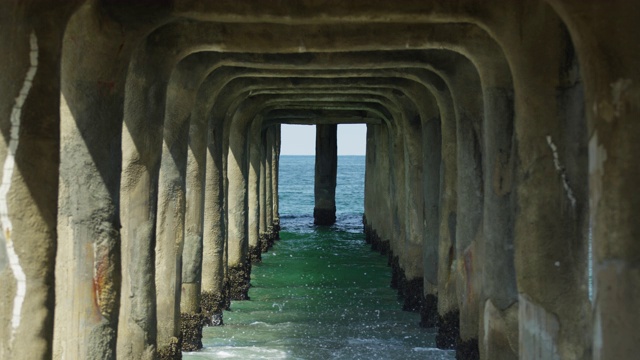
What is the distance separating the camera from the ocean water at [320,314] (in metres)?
11.4

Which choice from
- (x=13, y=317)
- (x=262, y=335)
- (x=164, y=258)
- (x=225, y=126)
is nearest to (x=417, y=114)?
(x=225, y=126)

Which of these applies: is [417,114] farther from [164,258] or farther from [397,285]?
[164,258]

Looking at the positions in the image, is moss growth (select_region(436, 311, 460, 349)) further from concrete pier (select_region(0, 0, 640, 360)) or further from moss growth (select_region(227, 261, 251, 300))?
moss growth (select_region(227, 261, 251, 300))

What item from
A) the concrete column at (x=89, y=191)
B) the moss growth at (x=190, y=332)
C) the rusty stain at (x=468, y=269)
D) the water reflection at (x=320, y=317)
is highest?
the concrete column at (x=89, y=191)

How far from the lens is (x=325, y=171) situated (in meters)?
28.3

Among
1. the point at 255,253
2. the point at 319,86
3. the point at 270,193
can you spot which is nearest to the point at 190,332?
the point at 319,86

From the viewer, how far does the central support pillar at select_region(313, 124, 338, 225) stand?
91.9 feet

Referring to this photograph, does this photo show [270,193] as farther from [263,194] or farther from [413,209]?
[413,209]

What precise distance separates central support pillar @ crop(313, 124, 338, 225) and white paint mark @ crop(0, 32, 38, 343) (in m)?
22.4

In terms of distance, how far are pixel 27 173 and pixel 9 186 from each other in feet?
0.39

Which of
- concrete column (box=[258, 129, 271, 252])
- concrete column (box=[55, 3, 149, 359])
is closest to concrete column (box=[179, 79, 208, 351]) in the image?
concrete column (box=[55, 3, 149, 359])

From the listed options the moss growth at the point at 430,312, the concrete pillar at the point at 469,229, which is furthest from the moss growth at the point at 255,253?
the concrete pillar at the point at 469,229

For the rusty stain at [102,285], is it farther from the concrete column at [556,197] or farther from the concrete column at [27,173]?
the concrete column at [556,197]

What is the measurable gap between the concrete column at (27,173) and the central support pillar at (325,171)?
2230 cm
